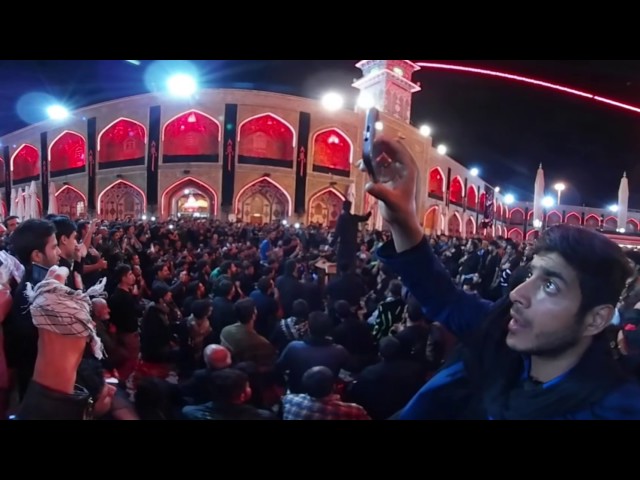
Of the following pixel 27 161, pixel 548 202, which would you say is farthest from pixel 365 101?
pixel 27 161

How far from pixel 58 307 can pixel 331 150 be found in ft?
5.87

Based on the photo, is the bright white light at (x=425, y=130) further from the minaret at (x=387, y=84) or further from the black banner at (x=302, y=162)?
the black banner at (x=302, y=162)

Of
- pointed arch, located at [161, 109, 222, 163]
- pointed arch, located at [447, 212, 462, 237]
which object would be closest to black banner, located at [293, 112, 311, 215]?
pointed arch, located at [161, 109, 222, 163]

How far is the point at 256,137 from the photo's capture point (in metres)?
2.88

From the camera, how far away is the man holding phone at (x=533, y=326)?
5.98ft

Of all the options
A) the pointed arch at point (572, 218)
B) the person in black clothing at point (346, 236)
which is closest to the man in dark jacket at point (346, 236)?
the person in black clothing at point (346, 236)

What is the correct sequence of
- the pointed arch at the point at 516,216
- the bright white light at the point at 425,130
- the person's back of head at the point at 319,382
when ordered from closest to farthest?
1. the person's back of head at the point at 319,382
2. the pointed arch at the point at 516,216
3. the bright white light at the point at 425,130

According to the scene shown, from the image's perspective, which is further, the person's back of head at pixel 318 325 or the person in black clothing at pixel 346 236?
the person in black clothing at pixel 346 236

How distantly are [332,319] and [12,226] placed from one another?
2.04 meters

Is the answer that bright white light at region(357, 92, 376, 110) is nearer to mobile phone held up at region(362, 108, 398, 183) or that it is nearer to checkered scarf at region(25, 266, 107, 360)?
mobile phone held up at region(362, 108, 398, 183)

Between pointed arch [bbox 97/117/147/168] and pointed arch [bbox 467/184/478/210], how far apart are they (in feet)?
6.73

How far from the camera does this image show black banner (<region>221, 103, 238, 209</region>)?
283 centimetres

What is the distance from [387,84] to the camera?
2623 mm

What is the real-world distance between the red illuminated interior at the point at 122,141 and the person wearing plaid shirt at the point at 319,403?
1749mm
